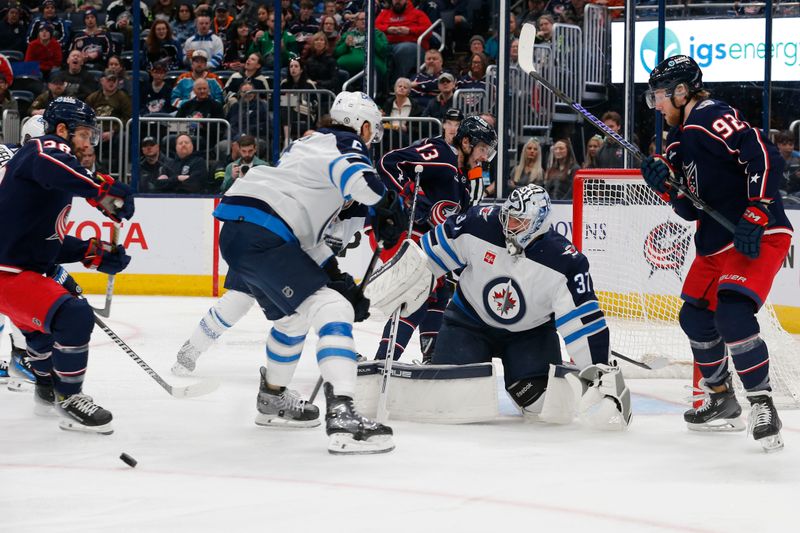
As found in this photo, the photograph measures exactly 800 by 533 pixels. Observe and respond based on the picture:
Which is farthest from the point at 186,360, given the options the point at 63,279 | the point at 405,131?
the point at 405,131

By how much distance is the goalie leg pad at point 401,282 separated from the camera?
3863 mm

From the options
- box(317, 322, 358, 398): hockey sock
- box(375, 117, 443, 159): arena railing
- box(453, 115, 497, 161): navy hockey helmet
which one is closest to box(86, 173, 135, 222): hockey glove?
box(317, 322, 358, 398): hockey sock

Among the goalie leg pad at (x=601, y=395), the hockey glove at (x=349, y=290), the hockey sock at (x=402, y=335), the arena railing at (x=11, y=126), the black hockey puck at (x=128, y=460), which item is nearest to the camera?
the black hockey puck at (x=128, y=460)

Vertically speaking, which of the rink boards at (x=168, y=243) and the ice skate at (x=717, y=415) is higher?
the rink boards at (x=168, y=243)

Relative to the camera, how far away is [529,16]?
9695 millimetres

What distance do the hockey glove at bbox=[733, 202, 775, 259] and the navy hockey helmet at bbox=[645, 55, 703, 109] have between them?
1.63 feet

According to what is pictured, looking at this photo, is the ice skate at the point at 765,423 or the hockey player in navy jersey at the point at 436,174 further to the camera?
the hockey player in navy jersey at the point at 436,174

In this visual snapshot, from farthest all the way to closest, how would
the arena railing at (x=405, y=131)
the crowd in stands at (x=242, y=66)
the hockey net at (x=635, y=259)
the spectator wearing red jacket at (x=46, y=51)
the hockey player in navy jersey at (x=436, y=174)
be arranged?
the spectator wearing red jacket at (x=46, y=51), the crowd in stands at (x=242, y=66), the arena railing at (x=405, y=131), the hockey net at (x=635, y=259), the hockey player in navy jersey at (x=436, y=174)

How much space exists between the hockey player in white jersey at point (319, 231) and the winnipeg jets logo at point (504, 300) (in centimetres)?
56

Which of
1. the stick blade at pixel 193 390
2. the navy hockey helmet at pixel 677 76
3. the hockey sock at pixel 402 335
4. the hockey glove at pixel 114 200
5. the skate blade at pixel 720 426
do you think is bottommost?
the skate blade at pixel 720 426

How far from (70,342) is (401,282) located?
1021 millimetres

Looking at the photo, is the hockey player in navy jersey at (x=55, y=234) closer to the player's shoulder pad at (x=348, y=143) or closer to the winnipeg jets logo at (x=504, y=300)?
the player's shoulder pad at (x=348, y=143)

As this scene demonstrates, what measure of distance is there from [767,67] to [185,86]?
4.76m

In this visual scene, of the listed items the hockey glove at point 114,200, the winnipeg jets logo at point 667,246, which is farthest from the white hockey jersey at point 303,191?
the winnipeg jets logo at point 667,246
